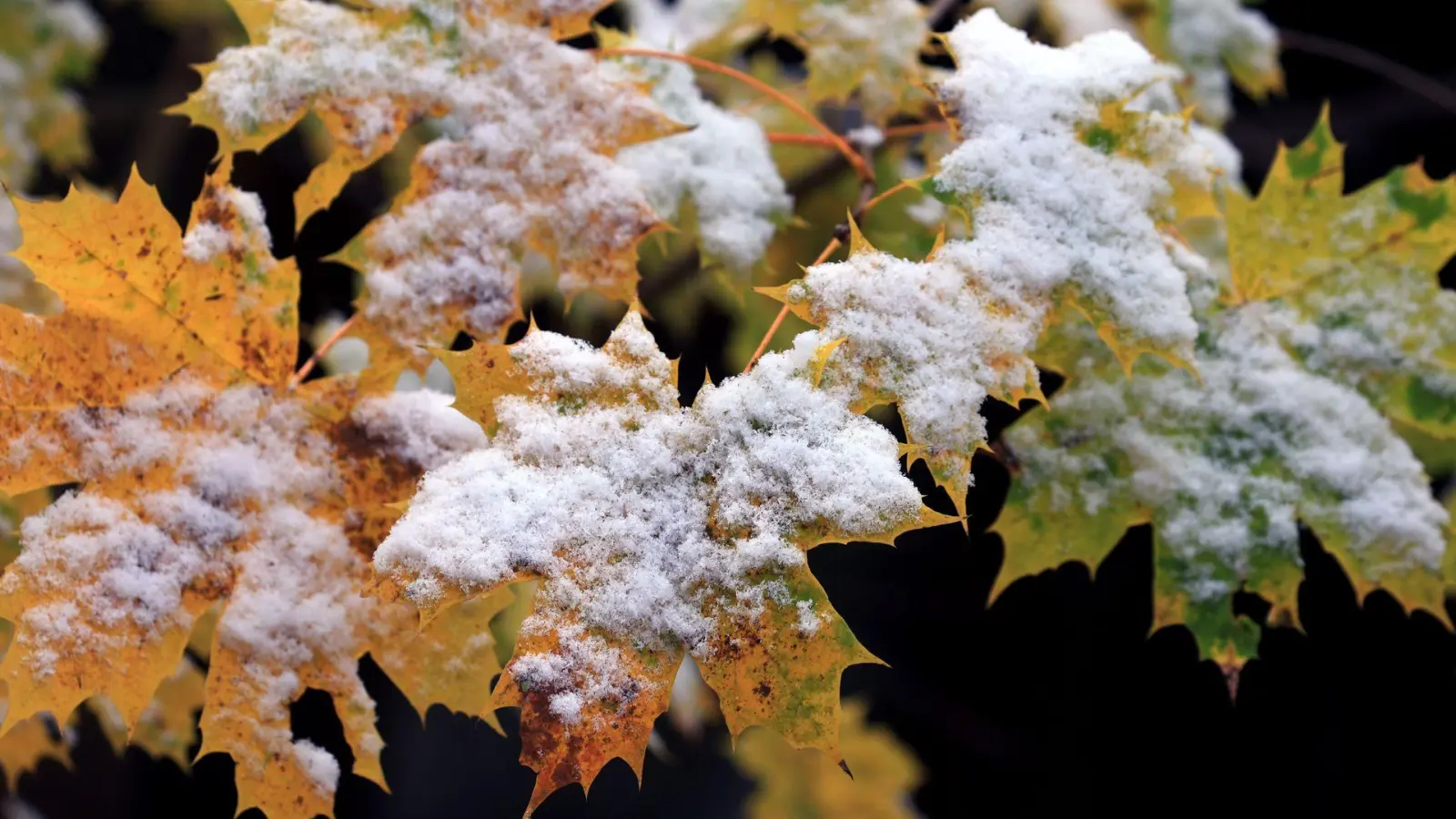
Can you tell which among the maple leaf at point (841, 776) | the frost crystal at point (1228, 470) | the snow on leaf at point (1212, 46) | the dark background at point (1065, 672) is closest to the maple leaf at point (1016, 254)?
the frost crystal at point (1228, 470)

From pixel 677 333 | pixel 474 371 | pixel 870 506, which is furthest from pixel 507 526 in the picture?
pixel 677 333

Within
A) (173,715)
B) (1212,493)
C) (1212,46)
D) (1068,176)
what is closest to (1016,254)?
(1068,176)

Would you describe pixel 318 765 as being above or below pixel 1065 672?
above

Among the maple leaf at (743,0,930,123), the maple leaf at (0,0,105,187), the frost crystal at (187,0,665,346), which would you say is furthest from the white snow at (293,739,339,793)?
the maple leaf at (0,0,105,187)

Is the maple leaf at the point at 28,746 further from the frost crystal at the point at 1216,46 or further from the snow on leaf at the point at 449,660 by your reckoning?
the frost crystal at the point at 1216,46

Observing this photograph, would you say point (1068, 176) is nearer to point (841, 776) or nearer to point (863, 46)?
point (863, 46)

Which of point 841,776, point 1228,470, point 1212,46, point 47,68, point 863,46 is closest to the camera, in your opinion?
point 1228,470
